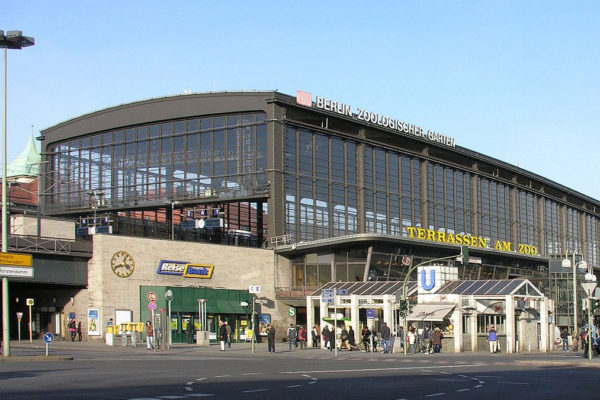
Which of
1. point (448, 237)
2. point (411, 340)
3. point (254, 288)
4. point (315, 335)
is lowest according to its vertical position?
point (315, 335)

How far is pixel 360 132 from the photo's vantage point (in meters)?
82.6

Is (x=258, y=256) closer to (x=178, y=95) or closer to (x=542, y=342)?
(x=178, y=95)

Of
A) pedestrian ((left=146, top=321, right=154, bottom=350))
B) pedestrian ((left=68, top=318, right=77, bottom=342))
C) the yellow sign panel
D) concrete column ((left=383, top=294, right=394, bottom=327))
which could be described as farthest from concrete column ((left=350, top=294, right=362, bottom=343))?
the yellow sign panel

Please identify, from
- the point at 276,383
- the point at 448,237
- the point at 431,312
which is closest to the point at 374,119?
the point at 448,237

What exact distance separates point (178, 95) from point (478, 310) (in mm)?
36712

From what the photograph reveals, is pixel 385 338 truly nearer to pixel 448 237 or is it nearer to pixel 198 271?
pixel 198 271

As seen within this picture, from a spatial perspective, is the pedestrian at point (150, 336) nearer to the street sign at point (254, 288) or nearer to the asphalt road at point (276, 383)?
the street sign at point (254, 288)

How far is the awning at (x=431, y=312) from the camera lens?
53.2 metres

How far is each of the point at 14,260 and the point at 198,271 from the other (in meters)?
29.0

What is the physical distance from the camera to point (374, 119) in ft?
277

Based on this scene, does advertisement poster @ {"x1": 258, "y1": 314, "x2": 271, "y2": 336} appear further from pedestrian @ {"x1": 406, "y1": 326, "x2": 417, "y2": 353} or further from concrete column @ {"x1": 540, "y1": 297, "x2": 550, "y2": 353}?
concrete column @ {"x1": 540, "y1": 297, "x2": 550, "y2": 353}

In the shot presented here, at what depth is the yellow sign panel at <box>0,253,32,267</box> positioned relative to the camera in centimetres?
3606

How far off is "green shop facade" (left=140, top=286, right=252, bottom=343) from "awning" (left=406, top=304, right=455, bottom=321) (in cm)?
1135

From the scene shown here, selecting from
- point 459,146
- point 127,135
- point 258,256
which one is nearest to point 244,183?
point 258,256
